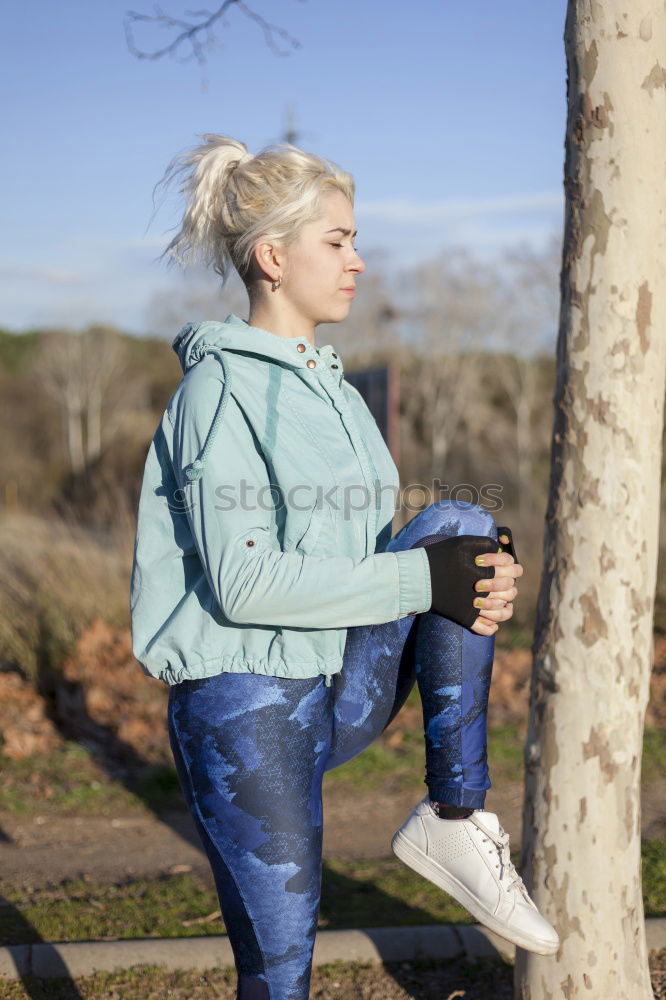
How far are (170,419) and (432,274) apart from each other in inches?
1555

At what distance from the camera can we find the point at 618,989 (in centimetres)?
229

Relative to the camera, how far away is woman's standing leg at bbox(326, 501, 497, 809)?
6.18 ft

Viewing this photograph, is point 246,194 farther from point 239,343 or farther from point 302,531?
point 302,531

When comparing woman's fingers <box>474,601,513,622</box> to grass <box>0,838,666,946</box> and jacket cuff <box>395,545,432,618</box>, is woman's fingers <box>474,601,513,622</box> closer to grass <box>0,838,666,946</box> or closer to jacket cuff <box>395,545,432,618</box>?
jacket cuff <box>395,545,432,618</box>

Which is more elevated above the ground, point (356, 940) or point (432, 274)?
point (432, 274)

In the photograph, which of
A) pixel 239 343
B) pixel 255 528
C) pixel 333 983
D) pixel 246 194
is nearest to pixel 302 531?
pixel 255 528

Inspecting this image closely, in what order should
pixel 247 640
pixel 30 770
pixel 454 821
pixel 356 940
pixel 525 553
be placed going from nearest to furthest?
pixel 247 640 < pixel 454 821 < pixel 356 940 < pixel 30 770 < pixel 525 553

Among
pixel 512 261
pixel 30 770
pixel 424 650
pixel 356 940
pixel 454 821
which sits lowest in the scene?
pixel 30 770

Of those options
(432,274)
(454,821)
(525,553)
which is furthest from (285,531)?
(432,274)

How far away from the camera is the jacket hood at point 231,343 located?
71.8 inches

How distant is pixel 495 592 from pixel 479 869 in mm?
551

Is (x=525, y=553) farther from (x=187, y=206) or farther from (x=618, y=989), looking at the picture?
(x=187, y=206)

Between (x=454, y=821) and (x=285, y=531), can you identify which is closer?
(x=285, y=531)

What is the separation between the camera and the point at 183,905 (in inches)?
137
